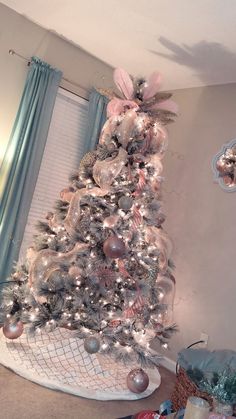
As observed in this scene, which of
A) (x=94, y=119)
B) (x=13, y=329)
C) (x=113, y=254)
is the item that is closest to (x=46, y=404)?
(x=13, y=329)

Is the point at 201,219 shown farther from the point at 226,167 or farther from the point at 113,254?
the point at 113,254

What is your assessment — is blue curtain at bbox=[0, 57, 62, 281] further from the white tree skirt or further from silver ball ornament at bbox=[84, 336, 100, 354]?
silver ball ornament at bbox=[84, 336, 100, 354]

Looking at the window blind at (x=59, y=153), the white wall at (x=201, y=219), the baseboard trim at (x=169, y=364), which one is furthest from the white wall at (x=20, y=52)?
the baseboard trim at (x=169, y=364)

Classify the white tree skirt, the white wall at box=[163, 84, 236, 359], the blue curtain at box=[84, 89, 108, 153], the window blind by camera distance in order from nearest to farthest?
the white tree skirt
the white wall at box=[163, 84, 236, 359]
the window blind
the blue curtain at box=[84, 89, 108, 153]

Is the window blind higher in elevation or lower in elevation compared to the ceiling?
lower

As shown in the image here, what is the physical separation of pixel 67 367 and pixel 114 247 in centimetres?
88

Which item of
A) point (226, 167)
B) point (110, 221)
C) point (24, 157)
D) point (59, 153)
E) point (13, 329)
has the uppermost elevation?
point (226, 167)

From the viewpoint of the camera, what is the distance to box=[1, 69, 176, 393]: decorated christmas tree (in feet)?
7.98

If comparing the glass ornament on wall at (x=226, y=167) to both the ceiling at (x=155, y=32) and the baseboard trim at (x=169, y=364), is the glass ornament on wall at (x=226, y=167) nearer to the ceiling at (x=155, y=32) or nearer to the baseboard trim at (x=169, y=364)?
the ceiling at (x=155, y=32)

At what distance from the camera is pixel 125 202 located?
8.09ft

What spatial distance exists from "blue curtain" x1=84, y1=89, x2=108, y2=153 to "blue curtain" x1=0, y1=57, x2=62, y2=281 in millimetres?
427

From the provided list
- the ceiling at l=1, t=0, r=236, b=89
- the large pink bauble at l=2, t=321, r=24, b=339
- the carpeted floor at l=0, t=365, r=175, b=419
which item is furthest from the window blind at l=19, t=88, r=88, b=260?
the carpeted floor at l=0, t=365, r=175, b=419

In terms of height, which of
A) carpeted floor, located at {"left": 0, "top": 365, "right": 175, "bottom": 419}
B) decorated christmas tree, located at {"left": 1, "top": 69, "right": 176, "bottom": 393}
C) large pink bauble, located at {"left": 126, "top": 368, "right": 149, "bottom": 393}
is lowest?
carpeted floor, located at {"left": 0, "top": 365, "right": 175, "bottom": 419}

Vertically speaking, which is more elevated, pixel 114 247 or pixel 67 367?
pixel 114 247
